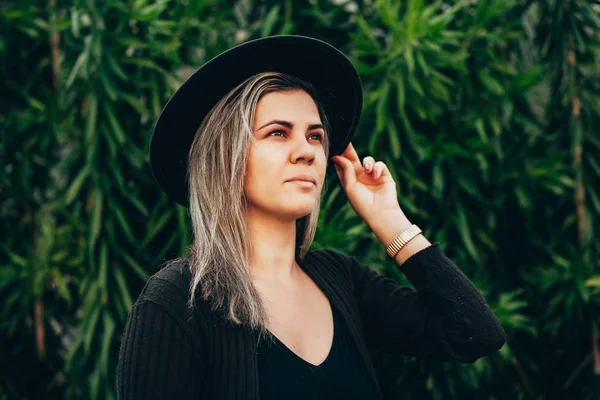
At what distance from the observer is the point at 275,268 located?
4.21ft

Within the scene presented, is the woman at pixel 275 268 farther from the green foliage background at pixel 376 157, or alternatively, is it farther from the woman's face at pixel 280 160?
the green foliage background at pixel 376 157

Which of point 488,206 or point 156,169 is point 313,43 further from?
point 488,206

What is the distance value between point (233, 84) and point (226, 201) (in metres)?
0.23

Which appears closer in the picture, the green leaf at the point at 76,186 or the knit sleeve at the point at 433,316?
the knit sleeve at the point at 433,316

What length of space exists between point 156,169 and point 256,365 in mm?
457

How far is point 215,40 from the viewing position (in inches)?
91.3

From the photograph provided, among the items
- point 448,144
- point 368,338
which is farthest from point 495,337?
point 448,144

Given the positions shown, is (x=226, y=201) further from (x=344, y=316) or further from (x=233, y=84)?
(x=344, y=316)

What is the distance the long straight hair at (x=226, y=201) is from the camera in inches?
45.0

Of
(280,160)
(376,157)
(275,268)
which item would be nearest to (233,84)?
(280,160)

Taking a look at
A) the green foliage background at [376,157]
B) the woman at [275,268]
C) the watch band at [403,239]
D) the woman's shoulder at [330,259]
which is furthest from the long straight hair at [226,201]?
the green foliage background at [376,157]

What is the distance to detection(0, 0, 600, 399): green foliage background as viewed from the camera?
2096 millimetres

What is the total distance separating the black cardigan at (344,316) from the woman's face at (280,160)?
200 millimetres

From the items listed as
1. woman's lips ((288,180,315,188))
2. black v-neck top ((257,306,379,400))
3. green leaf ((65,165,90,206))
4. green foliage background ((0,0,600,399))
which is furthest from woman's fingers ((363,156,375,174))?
green leaf ((65,165,90,206))
